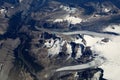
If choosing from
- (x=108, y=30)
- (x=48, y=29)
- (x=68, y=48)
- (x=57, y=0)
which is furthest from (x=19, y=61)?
(x=57, y=0)

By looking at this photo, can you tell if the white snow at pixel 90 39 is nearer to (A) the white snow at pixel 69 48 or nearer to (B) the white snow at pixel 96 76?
(A) the white snow at pixel 69 48

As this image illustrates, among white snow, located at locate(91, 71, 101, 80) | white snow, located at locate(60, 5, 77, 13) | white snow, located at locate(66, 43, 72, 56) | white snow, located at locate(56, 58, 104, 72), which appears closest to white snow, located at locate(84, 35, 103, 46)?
white snow, located at locate(66, 43, 72, 56)

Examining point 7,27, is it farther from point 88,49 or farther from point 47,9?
point 88,49

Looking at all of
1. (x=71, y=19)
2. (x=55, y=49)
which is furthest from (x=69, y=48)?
(x=71, y=19)

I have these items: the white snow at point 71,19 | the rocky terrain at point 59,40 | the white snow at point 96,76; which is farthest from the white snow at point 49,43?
the white snow at point 96,76

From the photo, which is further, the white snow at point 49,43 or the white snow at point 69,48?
the white snow at point 49,43

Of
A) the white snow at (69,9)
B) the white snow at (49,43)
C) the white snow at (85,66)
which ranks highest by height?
the white snow at (69,9)

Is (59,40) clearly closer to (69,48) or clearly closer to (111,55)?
(69,48)

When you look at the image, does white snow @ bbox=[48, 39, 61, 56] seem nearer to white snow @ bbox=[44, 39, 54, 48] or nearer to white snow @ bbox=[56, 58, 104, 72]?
white snow @ bbox=[44, 39, 54, 48]
